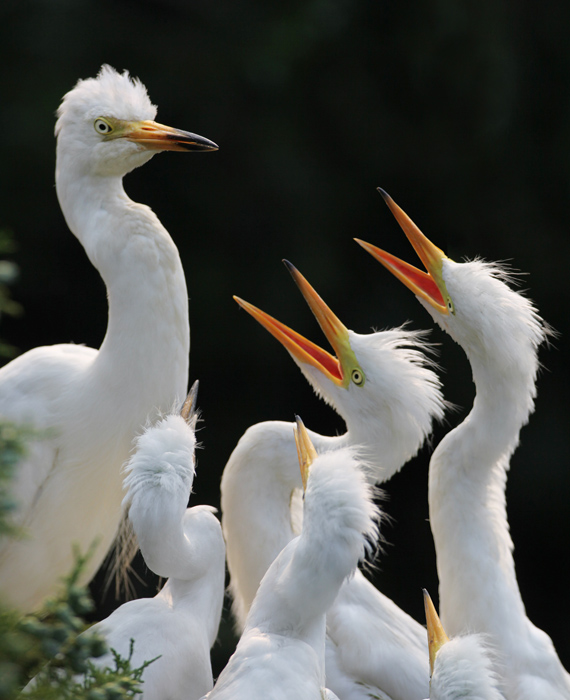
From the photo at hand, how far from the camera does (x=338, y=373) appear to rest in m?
2.04

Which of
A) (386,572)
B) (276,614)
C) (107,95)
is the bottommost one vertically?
(276,614)

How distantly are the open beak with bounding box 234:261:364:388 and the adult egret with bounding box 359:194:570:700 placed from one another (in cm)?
20

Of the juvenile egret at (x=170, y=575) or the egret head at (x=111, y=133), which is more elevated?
the egret head at (x=111, y=133)

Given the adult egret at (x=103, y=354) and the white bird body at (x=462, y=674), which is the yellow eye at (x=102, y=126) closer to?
the adult egret at (x=103, y=354)

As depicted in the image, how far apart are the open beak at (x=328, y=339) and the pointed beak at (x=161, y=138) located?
31 cm


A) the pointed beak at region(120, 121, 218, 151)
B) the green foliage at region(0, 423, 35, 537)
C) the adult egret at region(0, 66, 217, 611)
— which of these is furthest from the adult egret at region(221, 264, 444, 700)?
the green foliage at region(0, 423, 35, 537)

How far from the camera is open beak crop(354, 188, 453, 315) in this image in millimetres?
1964

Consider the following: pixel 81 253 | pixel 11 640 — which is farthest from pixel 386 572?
pixel 11 640

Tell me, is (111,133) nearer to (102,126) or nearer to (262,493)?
(102,126)

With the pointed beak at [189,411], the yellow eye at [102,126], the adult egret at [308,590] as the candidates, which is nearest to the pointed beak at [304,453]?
the adult egret at [308,590]

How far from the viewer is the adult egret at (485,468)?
1832 millimetres

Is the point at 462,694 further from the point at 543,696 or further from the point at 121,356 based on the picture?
the point at 121,356

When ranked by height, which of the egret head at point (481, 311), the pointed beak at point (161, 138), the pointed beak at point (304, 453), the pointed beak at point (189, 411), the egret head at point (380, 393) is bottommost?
the pointed beak at point (304, 453)

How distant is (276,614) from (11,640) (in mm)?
734
